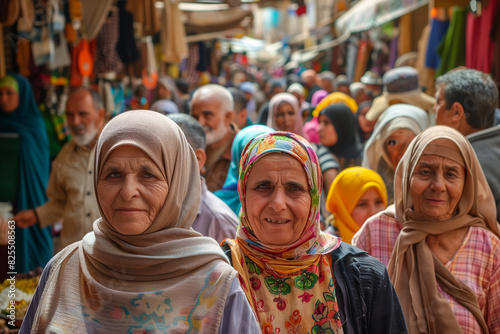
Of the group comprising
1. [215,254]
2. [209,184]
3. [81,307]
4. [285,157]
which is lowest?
[209,184]

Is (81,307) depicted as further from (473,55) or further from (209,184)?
(473,55)

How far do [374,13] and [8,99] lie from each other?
730 centimetres

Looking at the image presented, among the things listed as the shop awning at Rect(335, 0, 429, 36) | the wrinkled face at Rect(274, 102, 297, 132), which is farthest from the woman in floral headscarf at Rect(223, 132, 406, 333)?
the shop awning at Rect(335, 0, 429, 36)

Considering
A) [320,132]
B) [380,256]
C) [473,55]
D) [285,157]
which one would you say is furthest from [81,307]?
[473,55]

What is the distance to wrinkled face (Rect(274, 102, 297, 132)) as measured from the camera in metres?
7.20

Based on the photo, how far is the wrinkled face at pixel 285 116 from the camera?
7.20 m

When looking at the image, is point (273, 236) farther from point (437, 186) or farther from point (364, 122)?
point (364, 122)

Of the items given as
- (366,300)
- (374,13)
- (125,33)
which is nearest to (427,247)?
(366,300)

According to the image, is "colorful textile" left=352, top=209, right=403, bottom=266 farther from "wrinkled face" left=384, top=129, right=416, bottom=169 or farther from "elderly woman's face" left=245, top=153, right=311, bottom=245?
"wrinkled face" left=384, top=129, right=416, bottom=169

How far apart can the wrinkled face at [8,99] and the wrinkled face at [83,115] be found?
1.39m

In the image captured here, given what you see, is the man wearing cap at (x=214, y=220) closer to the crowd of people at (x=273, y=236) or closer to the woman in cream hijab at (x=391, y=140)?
the crowd of people at (x=273, y=236)

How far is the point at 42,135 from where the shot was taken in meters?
6.66

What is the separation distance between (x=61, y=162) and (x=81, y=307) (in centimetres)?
286

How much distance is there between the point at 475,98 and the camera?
13.4 ft
